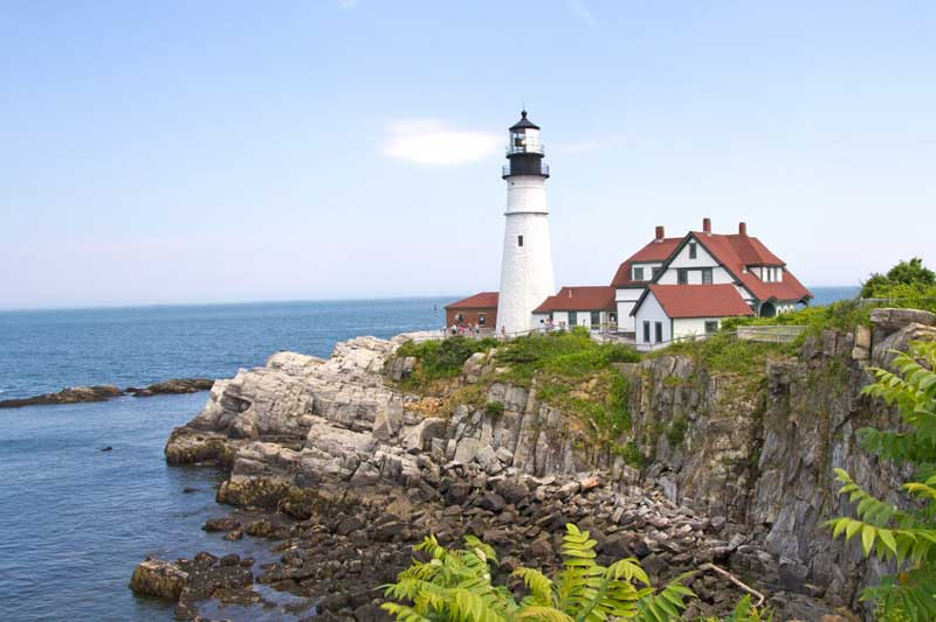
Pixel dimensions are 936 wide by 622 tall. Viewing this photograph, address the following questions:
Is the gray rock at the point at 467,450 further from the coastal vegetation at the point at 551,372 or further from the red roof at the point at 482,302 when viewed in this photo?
the red roof at the point at 482,302

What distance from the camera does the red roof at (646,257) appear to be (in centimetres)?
4616

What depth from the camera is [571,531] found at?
7750mm

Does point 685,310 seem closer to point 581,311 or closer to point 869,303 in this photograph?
point 581,311

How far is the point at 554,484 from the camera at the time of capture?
101 ft

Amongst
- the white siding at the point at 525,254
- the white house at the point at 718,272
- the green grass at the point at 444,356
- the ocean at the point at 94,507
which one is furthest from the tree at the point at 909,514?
the white siding at the point at 525,254

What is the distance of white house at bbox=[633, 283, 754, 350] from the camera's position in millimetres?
37688

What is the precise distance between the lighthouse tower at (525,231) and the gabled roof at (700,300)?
9.78 m

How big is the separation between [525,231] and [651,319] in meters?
11.1

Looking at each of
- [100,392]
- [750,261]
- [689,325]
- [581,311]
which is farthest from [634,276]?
[100,392]

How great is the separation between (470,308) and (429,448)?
1786cm

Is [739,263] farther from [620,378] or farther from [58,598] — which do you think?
[58,598]

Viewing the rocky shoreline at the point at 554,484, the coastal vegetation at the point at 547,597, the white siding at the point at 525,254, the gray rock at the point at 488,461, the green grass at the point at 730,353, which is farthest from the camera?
the white siding at the point at 525,254

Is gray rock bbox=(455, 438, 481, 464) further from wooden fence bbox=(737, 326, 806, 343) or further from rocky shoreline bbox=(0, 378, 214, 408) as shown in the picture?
rocky shoreline bbox=(0, 378, 214, 408)

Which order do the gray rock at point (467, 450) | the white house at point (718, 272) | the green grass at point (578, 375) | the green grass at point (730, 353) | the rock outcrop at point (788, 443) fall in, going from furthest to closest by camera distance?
the white house at point (718, 272) < the gray rock at point (467, 450) < the green grass at point (578, 375) < the green grass at point (730, 353) < the rock outcrop at point (788, 443)
